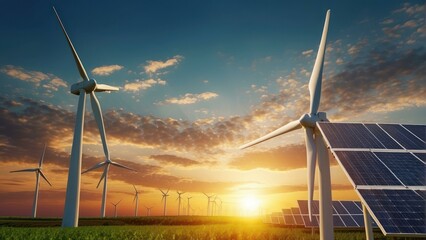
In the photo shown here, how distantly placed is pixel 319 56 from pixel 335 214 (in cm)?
2886

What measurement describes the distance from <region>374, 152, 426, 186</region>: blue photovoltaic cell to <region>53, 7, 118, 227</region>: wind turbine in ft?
123

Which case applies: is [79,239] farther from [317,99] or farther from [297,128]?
[317,99]

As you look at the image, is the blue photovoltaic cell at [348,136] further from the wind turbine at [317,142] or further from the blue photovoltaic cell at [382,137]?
the wind turbine at [317,142]

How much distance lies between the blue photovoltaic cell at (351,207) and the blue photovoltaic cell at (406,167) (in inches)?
1270

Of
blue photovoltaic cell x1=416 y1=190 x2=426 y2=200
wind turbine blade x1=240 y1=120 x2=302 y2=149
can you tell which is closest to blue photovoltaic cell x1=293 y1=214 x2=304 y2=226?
wind turbine blade x1=240 y1=120 x2=302 y2=149

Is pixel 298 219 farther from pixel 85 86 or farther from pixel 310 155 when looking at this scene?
pixel 85 86

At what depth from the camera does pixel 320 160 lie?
74.5 ft

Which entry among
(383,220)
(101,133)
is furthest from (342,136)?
(101,133)

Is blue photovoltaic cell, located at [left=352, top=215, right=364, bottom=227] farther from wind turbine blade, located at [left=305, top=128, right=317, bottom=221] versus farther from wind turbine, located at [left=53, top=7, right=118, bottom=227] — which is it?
wind turbine, located at [left=53, top=7, right=118, bottom=227]

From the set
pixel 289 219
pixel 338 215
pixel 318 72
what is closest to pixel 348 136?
pixel 318 72

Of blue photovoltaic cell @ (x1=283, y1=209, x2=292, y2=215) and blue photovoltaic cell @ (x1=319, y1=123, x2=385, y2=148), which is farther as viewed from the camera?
blue photovoltaic cell @ (x1=283, y1=209, x2=292, y2=215)

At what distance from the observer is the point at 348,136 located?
69.7 feet

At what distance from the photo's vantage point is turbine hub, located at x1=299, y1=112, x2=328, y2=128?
24.8 metres

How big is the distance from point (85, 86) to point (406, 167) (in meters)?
44.9
